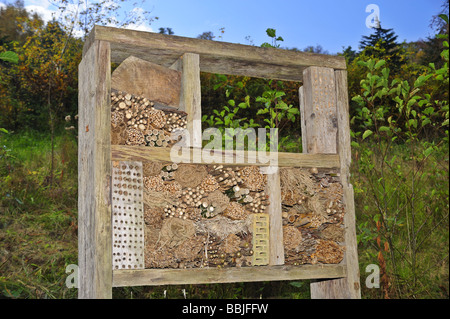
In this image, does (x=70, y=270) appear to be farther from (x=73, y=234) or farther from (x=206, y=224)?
(x=206, y=224)

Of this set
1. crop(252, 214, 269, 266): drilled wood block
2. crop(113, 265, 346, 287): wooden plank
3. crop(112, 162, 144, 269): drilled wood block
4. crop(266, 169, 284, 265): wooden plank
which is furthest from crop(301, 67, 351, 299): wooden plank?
crop(112, 162, 144, 269): drilled wood block

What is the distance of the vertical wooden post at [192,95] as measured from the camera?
3.61m

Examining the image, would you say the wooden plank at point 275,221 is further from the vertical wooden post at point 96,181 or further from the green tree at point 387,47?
the green tree at point 387,47

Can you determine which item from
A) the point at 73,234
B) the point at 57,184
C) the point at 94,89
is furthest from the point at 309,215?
the point at 57,184

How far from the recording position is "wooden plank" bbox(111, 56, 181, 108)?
139 inches

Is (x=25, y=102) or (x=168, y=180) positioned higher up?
(x=25, y=102)

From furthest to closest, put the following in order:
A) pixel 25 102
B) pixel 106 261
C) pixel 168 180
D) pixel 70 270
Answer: pixel 25 102 < pixel 70 270 < pixel 168 180 < pixel 106 261

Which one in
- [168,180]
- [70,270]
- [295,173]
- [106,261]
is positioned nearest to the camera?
[106,261]

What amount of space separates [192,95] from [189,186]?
69 cm

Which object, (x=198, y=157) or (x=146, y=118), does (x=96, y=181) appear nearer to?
(x=146, y=118)

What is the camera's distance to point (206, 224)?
A: 3.63m

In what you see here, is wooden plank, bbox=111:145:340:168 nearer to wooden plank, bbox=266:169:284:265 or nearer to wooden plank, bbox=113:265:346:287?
wooden plank, bbox=266:169:284:265

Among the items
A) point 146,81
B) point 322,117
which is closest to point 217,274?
point 146,81

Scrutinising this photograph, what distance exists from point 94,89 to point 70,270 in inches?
97.1
